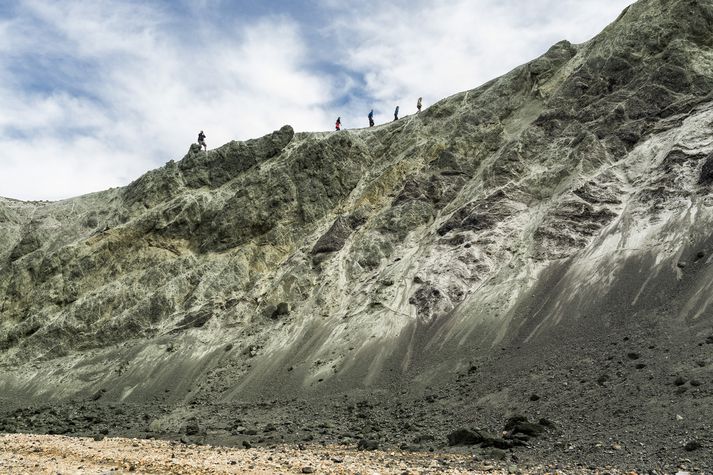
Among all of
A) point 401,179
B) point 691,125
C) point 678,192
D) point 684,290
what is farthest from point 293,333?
point 691,125

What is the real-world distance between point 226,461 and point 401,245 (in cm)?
2585

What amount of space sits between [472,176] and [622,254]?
1702cm

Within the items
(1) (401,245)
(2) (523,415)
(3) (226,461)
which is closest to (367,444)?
(3) (226,461)

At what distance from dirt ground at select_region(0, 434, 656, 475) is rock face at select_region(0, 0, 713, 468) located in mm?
9115

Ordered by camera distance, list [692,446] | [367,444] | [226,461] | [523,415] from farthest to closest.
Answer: [523,415]
[367,444]
[226,461]
[692,446]

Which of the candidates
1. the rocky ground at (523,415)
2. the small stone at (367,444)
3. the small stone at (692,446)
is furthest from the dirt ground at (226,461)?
the small stone at (692,446)

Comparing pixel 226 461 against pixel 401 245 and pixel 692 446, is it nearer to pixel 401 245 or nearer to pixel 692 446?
pixel 692 446

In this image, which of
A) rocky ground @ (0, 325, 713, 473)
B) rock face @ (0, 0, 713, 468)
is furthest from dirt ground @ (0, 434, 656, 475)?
rock face @ (0, 0, 713, 468)

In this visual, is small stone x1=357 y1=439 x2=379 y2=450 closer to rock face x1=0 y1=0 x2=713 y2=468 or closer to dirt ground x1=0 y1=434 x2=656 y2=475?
dirt ground x1=0 y1=434 x2=656 y2=475

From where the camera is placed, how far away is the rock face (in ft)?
91.8

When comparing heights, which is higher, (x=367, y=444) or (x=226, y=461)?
(x=226, y=461)

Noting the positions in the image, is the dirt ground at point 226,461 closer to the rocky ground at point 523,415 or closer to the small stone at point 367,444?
the small stone at point 367,444

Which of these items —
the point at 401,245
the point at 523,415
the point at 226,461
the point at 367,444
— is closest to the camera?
the point at 226,461

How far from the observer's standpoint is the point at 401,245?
40438mm
